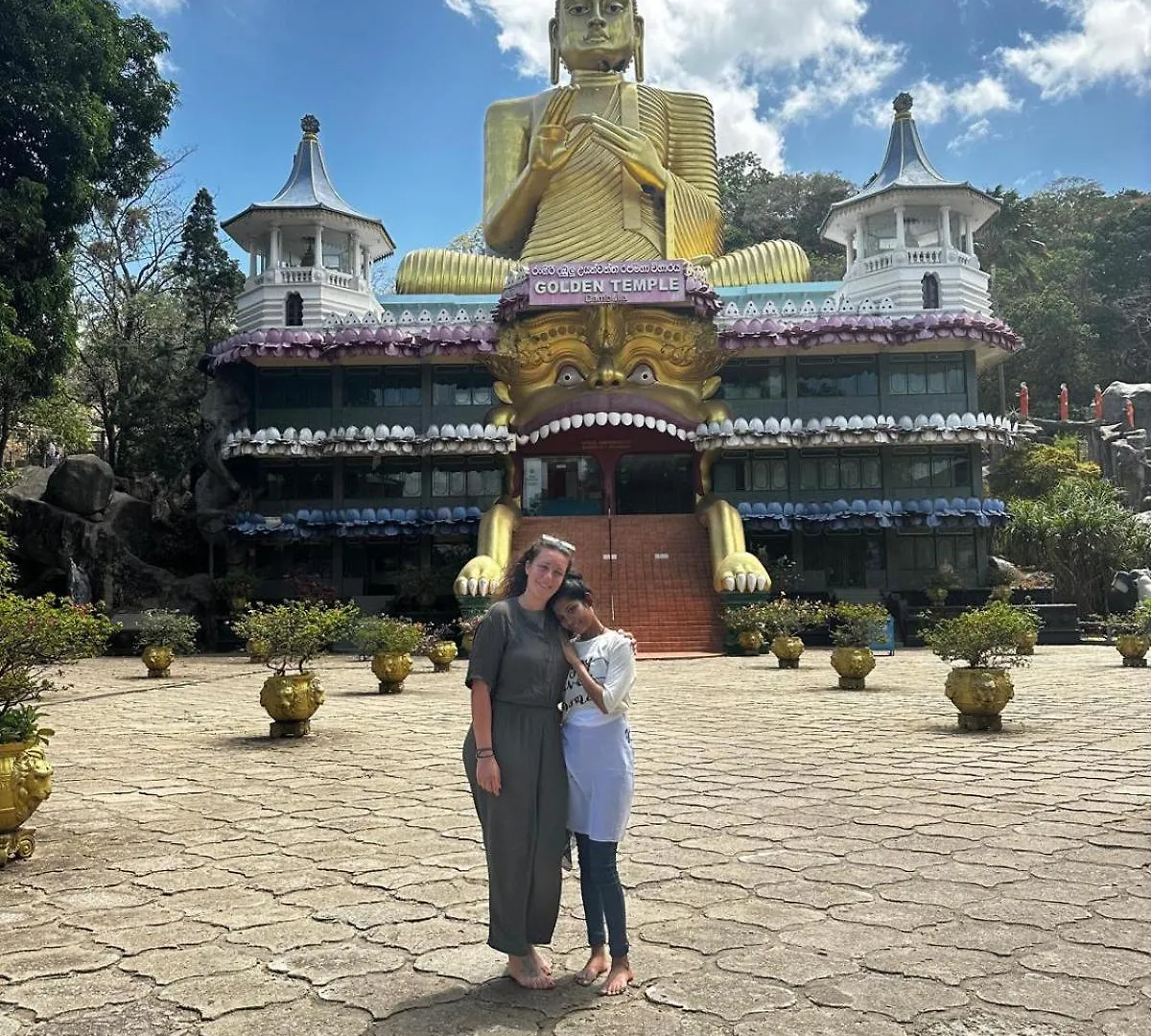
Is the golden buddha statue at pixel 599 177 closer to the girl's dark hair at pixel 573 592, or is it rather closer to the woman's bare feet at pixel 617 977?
the girl's dark hair at pixel 573 592

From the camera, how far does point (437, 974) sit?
12.7 ft

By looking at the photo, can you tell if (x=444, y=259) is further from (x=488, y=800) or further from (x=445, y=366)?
(x=488, y=800)

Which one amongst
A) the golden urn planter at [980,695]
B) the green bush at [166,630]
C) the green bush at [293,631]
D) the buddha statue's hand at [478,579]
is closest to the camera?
the golden urn planter at [980,695]

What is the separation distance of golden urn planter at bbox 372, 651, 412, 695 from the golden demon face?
1090 centimetres

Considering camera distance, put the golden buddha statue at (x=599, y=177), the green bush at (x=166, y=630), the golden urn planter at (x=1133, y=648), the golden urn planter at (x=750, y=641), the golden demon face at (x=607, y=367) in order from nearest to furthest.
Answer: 1. the golden urn planter at (x=1133, y=648)
2. the green bush at (x=166, y=630)
3. the golden urn planter at (x=750, y=641)
4. the golden demon face at (x=607, y=367)
5. the golden buddha statue at (x=599, y=177)

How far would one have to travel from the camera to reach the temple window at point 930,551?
81.8 ft

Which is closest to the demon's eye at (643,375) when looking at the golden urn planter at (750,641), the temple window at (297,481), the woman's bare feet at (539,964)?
the golden urn planter at (750,641)

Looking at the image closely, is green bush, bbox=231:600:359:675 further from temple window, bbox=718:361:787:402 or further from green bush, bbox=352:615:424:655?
temple window, bbox=718:361:787:402

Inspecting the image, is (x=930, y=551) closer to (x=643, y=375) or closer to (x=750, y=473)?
(x=750, y=473)

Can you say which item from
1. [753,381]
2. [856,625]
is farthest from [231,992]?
[753,381]

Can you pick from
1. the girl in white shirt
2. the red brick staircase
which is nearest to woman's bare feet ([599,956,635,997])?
the girl in white shirt

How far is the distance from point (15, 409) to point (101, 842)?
65.8 ft

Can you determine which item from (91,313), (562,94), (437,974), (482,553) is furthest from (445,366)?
(437,974)

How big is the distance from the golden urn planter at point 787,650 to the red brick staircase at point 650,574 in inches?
120
